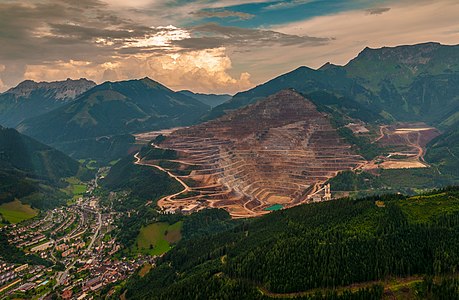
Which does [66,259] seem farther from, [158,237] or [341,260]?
[341,260]

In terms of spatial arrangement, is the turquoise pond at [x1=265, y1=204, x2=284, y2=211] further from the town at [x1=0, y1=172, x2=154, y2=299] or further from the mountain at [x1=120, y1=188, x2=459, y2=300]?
the mountain at [x1=120, y1=188, x2=459, y2=300]

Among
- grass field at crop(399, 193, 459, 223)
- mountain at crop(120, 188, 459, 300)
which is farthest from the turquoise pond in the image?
grass field at crop(399, 193, 459, 223)

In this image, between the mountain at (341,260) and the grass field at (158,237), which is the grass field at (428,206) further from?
the grass field at (158,237)

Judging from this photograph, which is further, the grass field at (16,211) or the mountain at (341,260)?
the grass field at (16,211)

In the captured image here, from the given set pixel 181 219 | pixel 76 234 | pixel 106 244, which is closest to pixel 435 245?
pixel 181 219

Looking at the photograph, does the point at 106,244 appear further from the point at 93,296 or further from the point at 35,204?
the point at 35,204

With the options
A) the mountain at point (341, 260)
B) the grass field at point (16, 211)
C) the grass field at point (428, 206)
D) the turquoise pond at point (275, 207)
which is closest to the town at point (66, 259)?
the grass field at point (16, 211)

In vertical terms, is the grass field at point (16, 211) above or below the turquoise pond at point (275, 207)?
→ above
